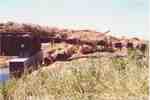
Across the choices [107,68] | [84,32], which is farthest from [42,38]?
[107,68]

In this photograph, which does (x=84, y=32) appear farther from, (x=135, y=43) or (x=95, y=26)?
(x=135, y=43)

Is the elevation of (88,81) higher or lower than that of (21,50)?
lower

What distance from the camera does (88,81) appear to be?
2.80 m

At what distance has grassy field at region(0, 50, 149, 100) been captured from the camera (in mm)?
2746

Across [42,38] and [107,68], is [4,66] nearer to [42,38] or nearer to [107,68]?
[42,38]

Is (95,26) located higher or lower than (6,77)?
higher

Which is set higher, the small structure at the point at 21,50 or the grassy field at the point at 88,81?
the small structure at the point at 21,50

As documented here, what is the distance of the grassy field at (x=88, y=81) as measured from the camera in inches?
108

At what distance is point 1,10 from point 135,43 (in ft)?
3.18

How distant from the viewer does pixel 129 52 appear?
2.78 metres

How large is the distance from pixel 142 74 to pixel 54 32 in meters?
0.68

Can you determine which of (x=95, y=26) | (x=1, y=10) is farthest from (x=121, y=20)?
(x=1, y=10)

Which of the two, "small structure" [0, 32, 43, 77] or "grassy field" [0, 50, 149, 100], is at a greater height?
"small structure" [0, 32, 43, 77]

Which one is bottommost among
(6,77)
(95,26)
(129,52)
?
(6,77)
